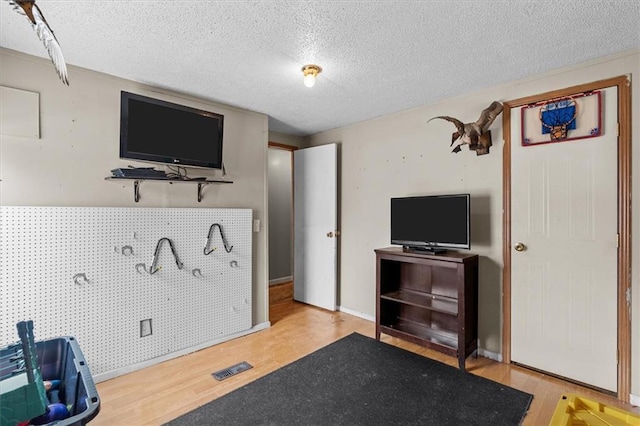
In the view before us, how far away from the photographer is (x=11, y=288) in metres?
2.04

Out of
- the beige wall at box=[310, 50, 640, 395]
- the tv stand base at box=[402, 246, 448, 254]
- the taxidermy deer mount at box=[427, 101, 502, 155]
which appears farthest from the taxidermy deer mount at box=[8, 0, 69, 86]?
the beige wall at box=[310, 50, 640, 395]

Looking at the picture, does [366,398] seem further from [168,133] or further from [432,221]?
[168,133]

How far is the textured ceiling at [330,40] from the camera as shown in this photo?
1668 mm

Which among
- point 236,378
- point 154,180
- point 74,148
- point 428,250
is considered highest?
point 74,148

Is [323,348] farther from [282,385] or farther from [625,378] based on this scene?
[625,378]

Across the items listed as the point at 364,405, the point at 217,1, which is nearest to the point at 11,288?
the point at 217,1

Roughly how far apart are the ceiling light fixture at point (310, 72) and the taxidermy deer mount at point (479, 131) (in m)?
1.13

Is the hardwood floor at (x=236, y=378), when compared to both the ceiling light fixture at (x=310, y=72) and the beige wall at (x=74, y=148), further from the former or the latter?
the ceiling light fixture at (x=310, y=72)

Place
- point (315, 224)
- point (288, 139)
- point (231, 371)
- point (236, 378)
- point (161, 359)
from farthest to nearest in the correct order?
point (288, 139)
point (315, 224)
point (161, 359)
point (231, 371)
point (236, 378)

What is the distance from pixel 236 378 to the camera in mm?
2416

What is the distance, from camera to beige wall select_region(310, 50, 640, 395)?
2303 mm

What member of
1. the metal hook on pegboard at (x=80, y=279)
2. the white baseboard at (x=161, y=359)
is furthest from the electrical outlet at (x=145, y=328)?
the metal hook on pegboard at (x=80, y=279)

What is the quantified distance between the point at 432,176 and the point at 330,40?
67.2 inches

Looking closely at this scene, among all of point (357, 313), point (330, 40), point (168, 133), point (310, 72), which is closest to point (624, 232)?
point (330, 40)
